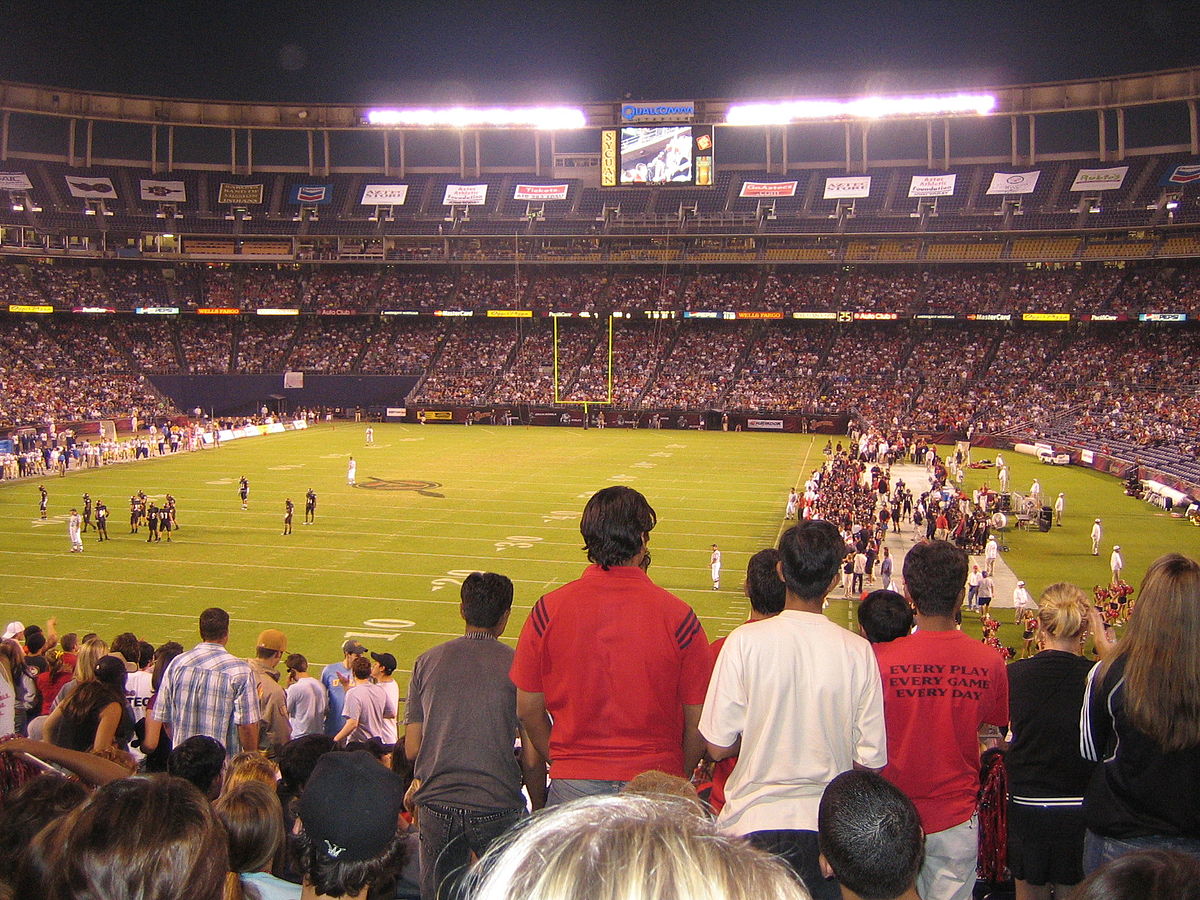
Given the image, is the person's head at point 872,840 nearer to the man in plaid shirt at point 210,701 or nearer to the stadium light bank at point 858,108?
the man in plaid shirt at point 210,701

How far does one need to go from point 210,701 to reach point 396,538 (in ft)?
65.7

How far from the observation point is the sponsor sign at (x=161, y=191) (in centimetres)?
6881

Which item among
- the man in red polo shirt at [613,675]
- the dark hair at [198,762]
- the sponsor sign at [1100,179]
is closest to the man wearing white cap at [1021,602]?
the man in red polo shirt at [613,675]

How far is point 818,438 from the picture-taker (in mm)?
52656

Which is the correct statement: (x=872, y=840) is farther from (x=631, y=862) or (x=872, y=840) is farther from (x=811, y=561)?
(x=631, y=862)

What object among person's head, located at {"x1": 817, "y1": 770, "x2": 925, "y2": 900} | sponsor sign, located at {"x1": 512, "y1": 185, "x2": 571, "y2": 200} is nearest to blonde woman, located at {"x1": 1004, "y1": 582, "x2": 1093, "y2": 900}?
person's head, located at {"x1": 817, "y1": 770, "x2": 925, "y2": 900}

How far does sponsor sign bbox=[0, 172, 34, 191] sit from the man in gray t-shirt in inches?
2851

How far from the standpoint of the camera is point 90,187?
67.1 m

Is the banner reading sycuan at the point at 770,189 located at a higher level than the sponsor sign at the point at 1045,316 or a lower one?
higher

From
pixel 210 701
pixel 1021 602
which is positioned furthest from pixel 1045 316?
pixel 210 701

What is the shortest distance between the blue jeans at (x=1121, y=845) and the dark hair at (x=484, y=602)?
2.71 m

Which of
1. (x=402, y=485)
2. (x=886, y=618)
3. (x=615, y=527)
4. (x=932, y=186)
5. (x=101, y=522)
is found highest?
(x=932, y=186)

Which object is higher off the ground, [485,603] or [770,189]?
[770,189]

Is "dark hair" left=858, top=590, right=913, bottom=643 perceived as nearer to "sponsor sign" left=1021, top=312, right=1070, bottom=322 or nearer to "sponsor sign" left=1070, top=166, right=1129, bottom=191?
"sponsor sign" left=1021, top=312, right=1070, bottom=322
